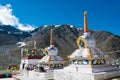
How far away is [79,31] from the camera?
16375 centimetres

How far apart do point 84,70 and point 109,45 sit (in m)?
98.0

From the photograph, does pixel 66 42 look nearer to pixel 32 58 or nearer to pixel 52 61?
pixel 32 58

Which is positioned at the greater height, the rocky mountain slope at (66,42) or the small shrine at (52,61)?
the rocky mountain slope at (66,42)

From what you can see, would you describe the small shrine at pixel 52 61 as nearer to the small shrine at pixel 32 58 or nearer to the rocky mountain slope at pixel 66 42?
the small shrine at pixel 32 58

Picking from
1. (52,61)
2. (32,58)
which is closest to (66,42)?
(32,58)

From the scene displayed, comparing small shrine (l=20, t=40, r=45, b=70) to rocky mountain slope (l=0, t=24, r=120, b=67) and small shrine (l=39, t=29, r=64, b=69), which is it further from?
rocky mountain slope (l=0, t=24, r=120, b=67)

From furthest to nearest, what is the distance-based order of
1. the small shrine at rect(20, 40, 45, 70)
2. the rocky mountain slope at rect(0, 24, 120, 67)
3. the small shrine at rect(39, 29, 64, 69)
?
1. the rocky mountain slope at rect(0, 24, 120, 67)
2. the small shrine at rect(20, 40, 45, 70)
3. the small shrine at rect(39, 29, 64, 69)

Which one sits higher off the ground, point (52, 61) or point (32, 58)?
point (32, 58)

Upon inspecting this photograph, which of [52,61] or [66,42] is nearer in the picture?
[52,61]

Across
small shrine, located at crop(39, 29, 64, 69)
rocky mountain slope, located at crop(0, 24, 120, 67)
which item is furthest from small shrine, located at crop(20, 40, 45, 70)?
rocky mountain slope, located at crop(0, 24, 120, 67)

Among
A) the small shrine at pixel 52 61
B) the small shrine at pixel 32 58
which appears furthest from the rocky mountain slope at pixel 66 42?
the small shrine at pixel 52 61

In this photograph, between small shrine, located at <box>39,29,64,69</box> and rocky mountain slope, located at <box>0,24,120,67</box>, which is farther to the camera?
rocky mountain slope, located at <box>0,24,120,67</box>

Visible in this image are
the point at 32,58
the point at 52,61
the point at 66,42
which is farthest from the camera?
the point at 66,42

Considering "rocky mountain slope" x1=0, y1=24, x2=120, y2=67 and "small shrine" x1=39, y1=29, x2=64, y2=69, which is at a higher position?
"rocky mountain slope" x1=0, y1=24, x2=120, y2=67
